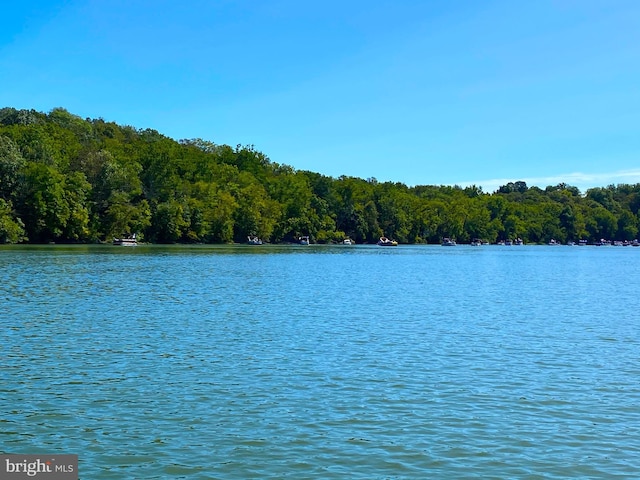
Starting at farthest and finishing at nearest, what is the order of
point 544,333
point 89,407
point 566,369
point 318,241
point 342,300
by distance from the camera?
point 318,241 < point 342,300 < point 544,333 < point 566,369 < point 89,407

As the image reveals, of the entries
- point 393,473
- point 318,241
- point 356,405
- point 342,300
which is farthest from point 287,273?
point 318,241

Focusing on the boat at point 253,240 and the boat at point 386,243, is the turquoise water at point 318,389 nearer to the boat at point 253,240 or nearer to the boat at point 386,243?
the boat at point 253,240

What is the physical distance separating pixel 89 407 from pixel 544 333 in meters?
18.8

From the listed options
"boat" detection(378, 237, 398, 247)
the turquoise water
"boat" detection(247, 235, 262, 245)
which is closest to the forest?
"boat" detection(247, 235, 262, 245)

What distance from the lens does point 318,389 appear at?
17234mm

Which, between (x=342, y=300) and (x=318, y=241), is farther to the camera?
(x=318, y=241)

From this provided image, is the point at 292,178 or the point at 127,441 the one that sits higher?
the point at 292,178

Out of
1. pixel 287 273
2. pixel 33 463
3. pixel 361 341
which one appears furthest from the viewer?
pixel 287 273

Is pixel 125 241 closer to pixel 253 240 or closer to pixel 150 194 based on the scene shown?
pixel 150 194

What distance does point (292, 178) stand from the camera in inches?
7077

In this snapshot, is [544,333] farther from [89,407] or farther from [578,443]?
[89,407]

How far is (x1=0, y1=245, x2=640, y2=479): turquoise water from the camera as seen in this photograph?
1232cm

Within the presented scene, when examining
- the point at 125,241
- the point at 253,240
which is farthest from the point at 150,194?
the point at 253,240

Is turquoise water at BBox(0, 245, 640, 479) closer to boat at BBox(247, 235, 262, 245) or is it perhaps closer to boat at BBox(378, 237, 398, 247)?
boat at BBox(247, 235, 262, 245)
